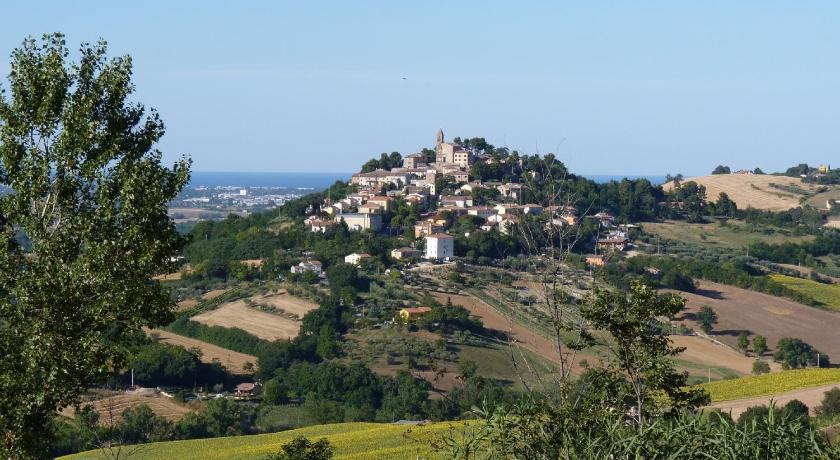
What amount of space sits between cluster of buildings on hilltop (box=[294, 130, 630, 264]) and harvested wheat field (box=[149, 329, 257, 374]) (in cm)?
2104

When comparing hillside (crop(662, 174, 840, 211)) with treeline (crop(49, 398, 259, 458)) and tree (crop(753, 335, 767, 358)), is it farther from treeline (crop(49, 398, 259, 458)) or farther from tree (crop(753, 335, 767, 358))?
treeline (crop(49, 398, 259, 458))

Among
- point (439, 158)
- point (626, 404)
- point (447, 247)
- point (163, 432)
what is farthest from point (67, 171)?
point (439, 158)

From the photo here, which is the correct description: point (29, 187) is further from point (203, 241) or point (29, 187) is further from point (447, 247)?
point (203, 241)

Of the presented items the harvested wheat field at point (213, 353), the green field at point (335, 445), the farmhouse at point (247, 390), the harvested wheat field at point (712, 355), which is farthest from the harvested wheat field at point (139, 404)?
the harvested wheat field at point (712, 355)

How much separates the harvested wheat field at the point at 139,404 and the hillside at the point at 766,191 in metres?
81.4

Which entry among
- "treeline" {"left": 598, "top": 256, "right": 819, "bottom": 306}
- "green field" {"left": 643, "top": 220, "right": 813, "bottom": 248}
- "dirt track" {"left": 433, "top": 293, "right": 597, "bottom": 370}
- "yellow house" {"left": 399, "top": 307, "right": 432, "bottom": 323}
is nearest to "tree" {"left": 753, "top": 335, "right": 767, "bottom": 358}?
"treeline" {"left": 598, "top": 256, "right": 819, "bottom": 306}

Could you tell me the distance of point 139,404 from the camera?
4303 centimetres

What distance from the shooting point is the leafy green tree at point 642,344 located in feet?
44.9

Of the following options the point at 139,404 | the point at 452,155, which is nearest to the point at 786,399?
the point at 139,404

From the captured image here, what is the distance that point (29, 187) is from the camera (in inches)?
440

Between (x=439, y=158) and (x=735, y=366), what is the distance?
69331 mm

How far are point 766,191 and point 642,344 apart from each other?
109m

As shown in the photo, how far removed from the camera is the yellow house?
59.4 meters

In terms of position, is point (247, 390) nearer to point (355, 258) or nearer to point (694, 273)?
point (355, 258)
